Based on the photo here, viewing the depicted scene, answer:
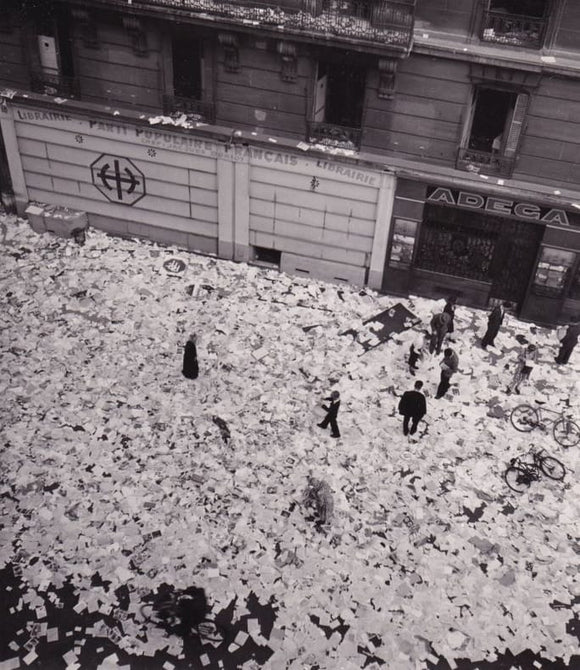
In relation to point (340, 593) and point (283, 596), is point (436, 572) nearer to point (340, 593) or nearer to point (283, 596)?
point (340, 593)

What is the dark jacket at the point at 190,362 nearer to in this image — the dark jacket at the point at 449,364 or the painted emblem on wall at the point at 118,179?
the dark jacket at the point at 449,364

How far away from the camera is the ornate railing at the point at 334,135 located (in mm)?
15453

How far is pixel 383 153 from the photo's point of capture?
15438mm

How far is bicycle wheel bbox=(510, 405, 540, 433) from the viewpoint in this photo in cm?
1385

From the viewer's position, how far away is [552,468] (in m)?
12.8

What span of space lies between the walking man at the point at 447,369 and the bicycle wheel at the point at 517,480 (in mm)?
2382

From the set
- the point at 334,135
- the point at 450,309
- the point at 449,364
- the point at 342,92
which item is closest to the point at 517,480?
the point at 449,364

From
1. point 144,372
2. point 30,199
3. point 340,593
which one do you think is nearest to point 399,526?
point 340,593

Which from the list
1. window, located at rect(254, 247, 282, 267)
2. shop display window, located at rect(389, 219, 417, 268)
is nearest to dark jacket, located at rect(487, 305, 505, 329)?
shop display window, located at rect(389, 219, 417, 268)

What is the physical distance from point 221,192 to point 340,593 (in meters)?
11.2

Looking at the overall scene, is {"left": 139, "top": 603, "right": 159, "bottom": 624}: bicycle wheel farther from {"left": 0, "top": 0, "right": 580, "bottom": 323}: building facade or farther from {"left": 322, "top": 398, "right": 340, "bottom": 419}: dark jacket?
{"left": 0, "top": 0, "right": 580, "bottom": 323}: building facade

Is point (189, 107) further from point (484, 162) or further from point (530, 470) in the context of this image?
point (530, 470)

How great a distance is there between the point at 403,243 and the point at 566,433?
6.38 metres

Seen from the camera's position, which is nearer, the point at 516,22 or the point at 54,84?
the point at 516,22
